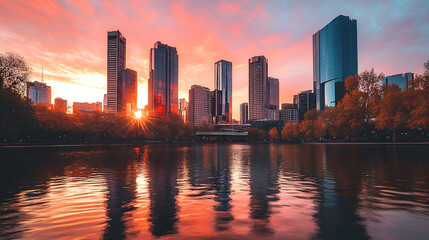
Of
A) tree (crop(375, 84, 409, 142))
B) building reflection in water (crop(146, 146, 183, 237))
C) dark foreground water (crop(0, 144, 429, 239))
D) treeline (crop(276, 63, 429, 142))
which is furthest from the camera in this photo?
tree (crop(375, 84, 409, 142))

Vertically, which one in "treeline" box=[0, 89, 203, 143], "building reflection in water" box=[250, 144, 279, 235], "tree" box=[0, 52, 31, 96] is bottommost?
"building reflection in water" box=[250, 144, 279, 235]

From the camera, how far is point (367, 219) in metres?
7.89

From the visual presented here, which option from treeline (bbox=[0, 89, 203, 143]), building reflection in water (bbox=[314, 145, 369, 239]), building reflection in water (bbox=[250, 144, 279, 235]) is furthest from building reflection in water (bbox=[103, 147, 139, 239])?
treeline (bbox=[0, 89, 203, 143])

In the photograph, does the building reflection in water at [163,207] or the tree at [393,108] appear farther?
the tree at [393,108]

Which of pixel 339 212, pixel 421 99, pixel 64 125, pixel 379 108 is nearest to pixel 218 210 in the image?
pixel 339 212

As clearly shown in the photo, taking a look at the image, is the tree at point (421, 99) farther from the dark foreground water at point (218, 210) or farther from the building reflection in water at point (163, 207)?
the building reflection in water at point (163, 207)

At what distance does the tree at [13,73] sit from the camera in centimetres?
5578

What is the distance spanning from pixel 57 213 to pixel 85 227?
2.36 metres

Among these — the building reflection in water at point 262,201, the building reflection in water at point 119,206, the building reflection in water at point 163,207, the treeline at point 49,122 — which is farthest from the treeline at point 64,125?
the building reflection in water at point 262,201

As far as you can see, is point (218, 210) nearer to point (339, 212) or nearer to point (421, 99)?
point (339, 212)

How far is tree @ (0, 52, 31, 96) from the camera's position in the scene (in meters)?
55.8

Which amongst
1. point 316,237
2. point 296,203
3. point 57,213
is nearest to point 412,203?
point 296,203

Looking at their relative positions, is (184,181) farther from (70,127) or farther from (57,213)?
(70,127)

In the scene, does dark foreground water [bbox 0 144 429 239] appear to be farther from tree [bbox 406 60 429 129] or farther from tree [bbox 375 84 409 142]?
tree [bbox 375 84 409 142]
